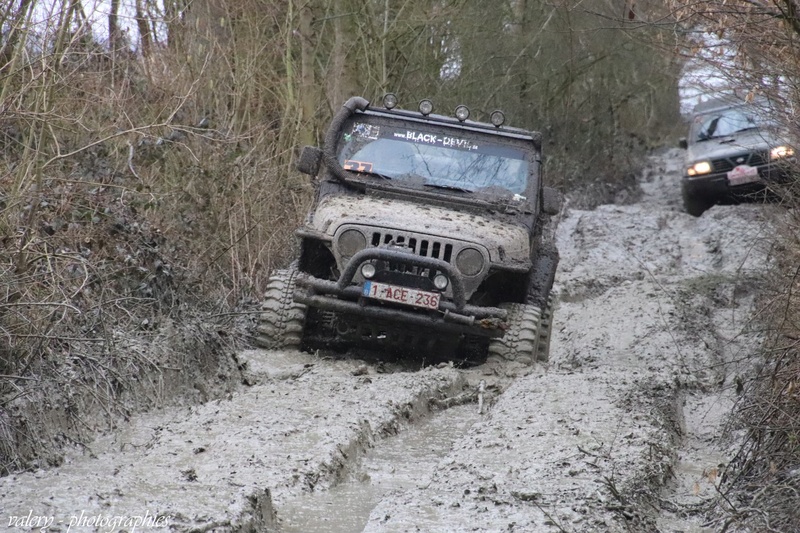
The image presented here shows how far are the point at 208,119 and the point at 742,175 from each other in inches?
393

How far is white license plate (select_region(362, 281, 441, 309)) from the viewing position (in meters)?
7.68

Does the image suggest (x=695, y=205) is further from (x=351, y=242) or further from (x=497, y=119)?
(x=351, y=242)

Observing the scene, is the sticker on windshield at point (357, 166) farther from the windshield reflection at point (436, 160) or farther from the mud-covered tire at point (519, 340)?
the mud-covered tire at point (519, 340)

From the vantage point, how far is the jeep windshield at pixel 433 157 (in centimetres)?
880

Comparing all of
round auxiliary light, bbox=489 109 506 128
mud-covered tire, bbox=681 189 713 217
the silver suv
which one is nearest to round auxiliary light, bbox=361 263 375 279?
round auxiliary light, bbox=489 109 506 128

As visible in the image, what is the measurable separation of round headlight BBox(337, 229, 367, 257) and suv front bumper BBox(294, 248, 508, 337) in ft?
0.74

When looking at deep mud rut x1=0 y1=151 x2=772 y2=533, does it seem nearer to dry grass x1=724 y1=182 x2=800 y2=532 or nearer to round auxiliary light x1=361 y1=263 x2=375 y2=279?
dry grass x1=724 y1=182 x2=800 y2=532

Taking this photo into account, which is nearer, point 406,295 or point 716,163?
point 406,295

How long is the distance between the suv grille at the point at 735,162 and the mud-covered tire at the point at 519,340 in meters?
9.78

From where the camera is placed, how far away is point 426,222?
26.3 ft

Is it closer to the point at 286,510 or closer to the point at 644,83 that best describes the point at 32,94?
the point at 286,510

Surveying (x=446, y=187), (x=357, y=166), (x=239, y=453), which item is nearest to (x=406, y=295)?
(x=446, y=187)

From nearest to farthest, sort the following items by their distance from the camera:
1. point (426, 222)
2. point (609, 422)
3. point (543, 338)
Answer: point (609, 422) < point (426, 222) < point (543, 338)

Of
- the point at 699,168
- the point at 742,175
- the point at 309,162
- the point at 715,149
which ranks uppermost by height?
the point at 715,149
